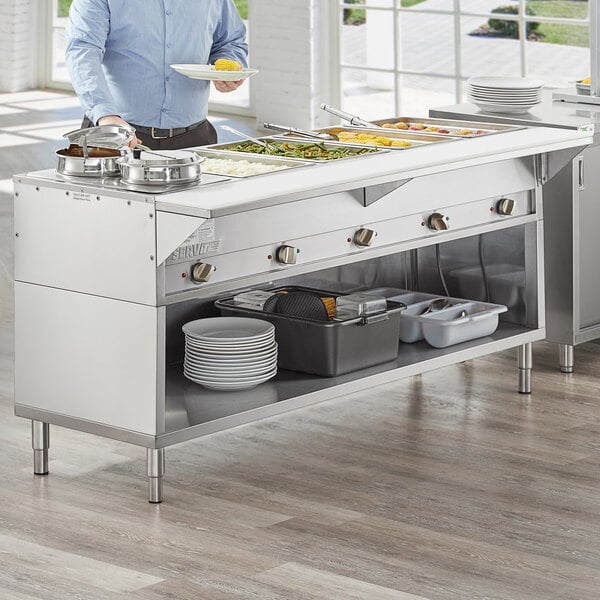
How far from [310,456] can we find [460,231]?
3.00 ft

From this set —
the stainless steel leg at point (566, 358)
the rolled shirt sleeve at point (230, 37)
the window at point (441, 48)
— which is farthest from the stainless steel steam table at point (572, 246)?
the window at point (441, 48)

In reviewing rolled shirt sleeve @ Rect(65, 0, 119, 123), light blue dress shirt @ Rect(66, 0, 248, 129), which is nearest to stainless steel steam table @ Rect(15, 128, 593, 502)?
rolled shirt sleeve @ Rect(65, 0, 119, 123)

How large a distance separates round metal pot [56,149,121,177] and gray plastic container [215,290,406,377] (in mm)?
857

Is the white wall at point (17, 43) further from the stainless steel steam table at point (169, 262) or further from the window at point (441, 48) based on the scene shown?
the stainless steel steam table at point (169, 262)

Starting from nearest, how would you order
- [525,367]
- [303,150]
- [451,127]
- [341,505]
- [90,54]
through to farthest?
[341,505], [303,150], [90,54], [525,367], [451,127]

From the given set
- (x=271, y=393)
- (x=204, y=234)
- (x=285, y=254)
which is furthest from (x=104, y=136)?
(x=271, y=393)

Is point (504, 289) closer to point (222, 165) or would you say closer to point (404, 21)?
point (222, 165)

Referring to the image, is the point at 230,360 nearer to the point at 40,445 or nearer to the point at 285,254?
the point at 285,254

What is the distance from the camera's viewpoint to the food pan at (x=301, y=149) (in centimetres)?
439

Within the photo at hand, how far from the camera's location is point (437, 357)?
15.4ft

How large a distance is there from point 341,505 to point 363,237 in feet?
2.74

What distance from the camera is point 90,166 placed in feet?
12.8

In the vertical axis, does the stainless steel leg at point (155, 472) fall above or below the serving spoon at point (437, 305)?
below

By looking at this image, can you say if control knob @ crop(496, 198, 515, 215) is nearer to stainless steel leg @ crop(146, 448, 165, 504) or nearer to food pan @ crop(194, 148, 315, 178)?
food pan @ crop(194, 148, 315, 178)
